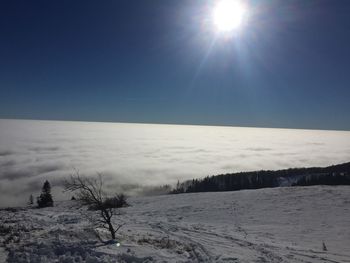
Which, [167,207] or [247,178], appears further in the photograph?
[247,178]

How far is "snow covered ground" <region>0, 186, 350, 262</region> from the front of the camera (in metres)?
19.0

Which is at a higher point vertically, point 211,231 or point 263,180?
point 263,180

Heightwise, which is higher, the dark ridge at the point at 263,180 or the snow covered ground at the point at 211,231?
the dark ridge at the point at 263,180

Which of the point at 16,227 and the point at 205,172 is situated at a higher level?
the point at 205,172

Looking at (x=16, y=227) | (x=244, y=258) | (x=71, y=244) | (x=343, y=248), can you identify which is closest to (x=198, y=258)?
(x=244, y=258)

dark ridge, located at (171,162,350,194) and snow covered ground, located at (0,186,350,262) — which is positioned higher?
dark ridge, located at (171,162,350,194)

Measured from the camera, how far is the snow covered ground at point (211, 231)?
19.0m

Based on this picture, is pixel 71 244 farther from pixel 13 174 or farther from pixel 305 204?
pixel 13 174

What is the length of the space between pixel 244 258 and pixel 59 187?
13663 centimetres

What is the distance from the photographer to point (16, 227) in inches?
1033

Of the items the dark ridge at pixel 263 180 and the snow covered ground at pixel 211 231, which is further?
the dark ridge at pixel 263 180

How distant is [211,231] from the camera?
3325cm

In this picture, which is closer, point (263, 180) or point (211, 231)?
point (211, 231)

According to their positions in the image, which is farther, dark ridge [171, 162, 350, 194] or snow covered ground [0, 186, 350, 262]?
dark ridge [171, 162, 350, 194]
